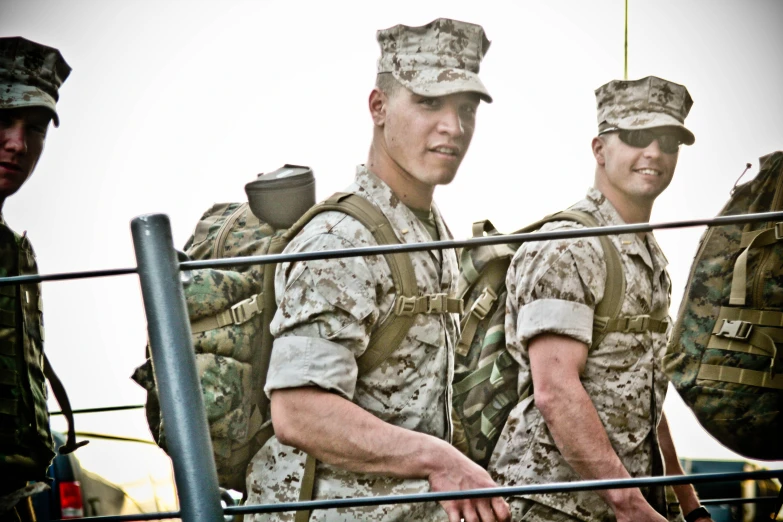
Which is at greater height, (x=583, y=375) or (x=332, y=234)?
(x=332, y=234)

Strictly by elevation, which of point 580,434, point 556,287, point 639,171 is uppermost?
point 639,171

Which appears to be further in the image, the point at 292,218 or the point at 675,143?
the point at 675,143

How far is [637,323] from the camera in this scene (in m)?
2.43

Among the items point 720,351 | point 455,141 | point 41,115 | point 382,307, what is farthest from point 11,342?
point 720,351

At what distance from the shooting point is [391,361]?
2.07 meters

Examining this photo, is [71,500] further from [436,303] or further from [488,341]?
[436,303]

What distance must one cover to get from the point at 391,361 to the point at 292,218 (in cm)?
46

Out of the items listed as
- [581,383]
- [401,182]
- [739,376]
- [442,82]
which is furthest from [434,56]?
[739,376]

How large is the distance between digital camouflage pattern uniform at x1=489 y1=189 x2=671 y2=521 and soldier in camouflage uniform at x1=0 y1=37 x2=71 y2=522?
40.3 inches

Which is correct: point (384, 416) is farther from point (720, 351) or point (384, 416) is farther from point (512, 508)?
point (720, 351)

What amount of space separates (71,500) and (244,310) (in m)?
2.25

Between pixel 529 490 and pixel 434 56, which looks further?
pixel 434 56

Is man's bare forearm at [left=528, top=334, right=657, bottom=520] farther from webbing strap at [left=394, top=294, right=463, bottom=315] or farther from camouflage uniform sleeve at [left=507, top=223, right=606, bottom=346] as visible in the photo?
webbing strap at [left=394, top=294, right=463, bottom=315]

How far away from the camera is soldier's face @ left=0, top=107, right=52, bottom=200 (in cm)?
259
